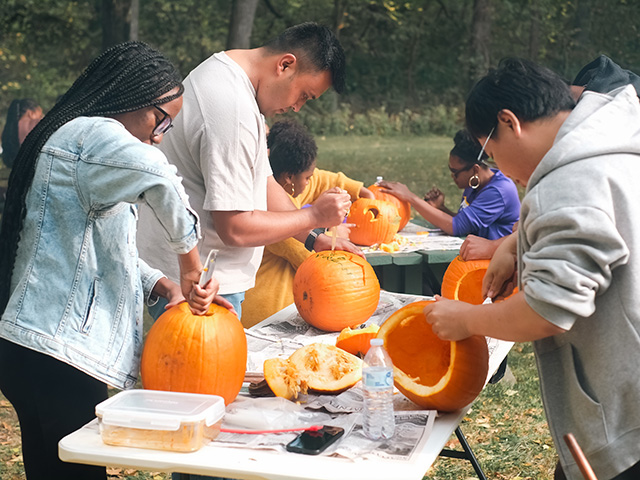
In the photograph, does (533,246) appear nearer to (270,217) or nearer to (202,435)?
(202,435)

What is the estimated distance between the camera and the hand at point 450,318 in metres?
1.96

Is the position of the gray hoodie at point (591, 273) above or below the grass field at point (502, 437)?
above

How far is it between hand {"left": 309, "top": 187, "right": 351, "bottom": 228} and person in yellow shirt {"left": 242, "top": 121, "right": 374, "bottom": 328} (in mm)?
920

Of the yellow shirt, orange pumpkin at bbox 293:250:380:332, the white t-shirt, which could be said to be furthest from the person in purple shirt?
the white t-shirt

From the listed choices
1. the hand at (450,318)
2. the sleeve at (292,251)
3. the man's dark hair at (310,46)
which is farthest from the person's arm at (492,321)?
the sleeve at (292,251)

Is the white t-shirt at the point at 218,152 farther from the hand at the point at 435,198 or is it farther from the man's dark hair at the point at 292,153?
the hand at the point at 435,198

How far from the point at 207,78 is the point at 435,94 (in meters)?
20.7

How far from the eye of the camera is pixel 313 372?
7.66 feet

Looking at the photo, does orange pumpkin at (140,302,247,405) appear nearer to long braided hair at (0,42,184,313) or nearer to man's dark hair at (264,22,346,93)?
long braided hair at (0,42,184,313)

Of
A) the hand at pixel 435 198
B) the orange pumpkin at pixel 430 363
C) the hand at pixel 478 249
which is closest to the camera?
the orange pumpkin at pixel 430 363

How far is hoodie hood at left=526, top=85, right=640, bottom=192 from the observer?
168 cm

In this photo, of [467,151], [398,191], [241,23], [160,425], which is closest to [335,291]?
[160,425]

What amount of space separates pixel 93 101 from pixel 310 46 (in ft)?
3.61

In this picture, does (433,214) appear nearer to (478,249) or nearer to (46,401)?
(478,249)
